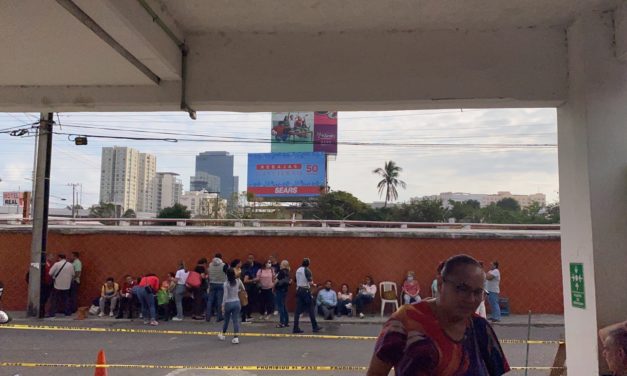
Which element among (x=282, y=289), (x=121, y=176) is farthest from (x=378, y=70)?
(x=121, y=176)

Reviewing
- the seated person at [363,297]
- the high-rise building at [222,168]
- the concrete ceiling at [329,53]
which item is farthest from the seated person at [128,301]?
the high-rise building at [222,168]

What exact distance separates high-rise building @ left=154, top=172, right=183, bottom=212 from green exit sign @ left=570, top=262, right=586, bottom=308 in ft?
260

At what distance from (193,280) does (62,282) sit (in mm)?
3633

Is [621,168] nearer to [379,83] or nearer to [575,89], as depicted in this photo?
[575,89]

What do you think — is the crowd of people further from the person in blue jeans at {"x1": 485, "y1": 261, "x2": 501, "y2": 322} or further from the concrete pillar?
the concrete pillar

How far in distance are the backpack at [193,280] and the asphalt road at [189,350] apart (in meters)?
1.54

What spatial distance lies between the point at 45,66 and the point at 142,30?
164 cm

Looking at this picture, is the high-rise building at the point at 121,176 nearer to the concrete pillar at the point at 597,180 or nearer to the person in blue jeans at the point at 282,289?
the person in blue jeans at the point at 282,289

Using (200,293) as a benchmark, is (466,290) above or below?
above

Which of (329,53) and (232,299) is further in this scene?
(232,299)

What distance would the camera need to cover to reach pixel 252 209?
4638 cm

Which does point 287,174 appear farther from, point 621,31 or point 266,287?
point 621,31

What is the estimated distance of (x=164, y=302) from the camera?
12.6 m

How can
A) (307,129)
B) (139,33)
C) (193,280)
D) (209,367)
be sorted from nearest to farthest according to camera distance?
(139,33), (209,367), (193,280), (307,129)
